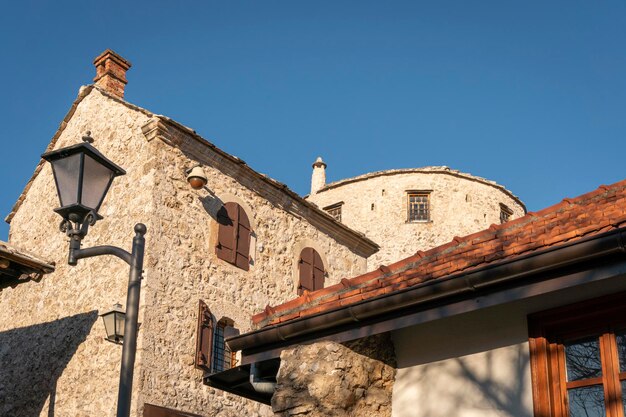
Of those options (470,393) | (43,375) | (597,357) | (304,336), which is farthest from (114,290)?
(597,357)

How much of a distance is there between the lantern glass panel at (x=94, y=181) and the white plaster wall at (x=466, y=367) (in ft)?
8.83

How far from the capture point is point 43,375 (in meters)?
14.2

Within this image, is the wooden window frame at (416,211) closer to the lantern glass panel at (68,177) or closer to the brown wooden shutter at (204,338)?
the brown wooden shutter at (204,338)

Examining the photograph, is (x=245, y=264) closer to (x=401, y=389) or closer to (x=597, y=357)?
(x=401, y=389)

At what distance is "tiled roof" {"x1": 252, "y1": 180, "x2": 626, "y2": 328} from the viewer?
215 inches

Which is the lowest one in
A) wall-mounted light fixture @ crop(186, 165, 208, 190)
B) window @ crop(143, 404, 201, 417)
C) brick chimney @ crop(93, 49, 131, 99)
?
window @ crop(143, 404, 201, 417)

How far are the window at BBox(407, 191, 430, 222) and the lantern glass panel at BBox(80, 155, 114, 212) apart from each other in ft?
77.1

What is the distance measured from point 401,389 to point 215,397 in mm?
7814

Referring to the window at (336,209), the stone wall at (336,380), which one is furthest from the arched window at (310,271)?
the window at (336,209)

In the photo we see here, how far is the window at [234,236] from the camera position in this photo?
14.7m

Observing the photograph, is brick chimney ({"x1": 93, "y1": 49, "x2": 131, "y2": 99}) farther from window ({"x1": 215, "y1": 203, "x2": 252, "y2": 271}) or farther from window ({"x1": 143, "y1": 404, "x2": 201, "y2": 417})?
window ({"x1": 143, "y1": 404, "x2": 201, "y2": 417})

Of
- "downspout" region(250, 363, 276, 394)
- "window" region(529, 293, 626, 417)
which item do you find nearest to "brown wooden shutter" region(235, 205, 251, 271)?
"downspout" region(250, 363, 276, 394)

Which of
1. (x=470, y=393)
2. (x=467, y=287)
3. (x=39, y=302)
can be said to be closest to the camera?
(x=467, y=287)

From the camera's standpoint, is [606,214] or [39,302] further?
[39,302]
